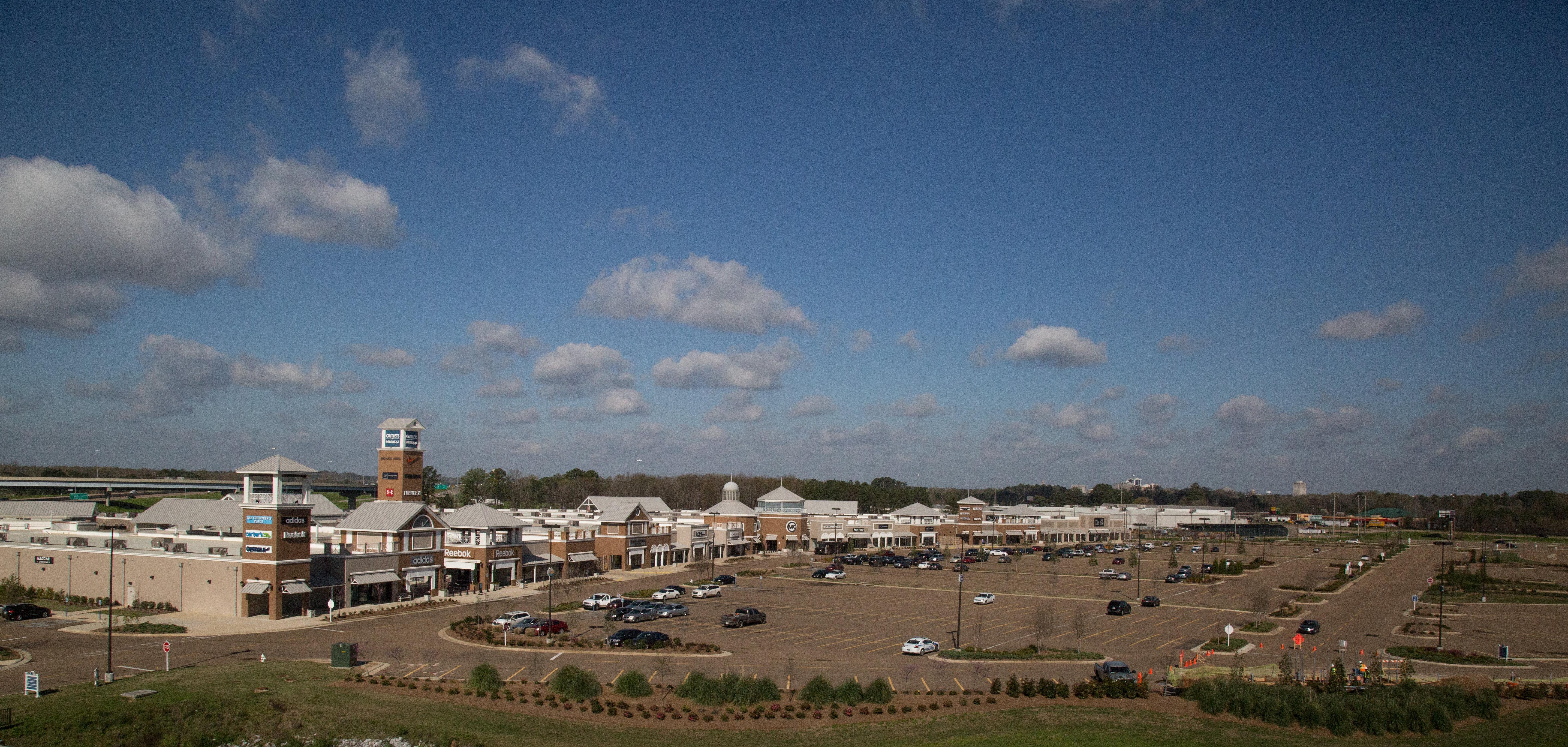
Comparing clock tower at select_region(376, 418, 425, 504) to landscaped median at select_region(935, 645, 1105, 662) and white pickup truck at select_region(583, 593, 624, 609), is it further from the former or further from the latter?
landscaped median at select_region(935, 645, 1105, 662)

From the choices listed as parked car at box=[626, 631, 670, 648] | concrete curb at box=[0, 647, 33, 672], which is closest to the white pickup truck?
parked car at box=[626, 631, 670, 648]

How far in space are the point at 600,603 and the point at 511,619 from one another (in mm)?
11473

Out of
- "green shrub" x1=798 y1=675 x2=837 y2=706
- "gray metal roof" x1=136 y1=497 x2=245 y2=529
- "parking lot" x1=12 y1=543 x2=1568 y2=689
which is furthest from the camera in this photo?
"gray metal roof" x1=136 y1=497 x2=245 y2=529

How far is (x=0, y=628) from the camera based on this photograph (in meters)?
47.9

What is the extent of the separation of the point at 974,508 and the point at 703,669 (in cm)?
10795

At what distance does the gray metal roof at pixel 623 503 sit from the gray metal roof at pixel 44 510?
48737mm

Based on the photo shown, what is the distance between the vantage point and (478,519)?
7250 cm

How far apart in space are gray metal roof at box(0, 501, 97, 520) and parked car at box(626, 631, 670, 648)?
73903 mm

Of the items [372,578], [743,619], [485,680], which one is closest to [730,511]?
[372,578]

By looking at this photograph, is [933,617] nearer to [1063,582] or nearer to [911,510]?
[1063,582]

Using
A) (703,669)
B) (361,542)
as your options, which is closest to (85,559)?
(361,542)

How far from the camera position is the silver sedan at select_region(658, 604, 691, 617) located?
55781 millimetres

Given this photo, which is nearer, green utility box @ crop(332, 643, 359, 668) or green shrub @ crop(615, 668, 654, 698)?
green shrub @ crop(615, 668, 654, 698)

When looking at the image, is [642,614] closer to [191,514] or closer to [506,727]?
[506,727]
